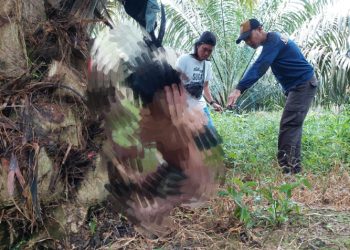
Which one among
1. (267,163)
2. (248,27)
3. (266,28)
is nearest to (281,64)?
(248,27)

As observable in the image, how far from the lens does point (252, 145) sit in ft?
14.7

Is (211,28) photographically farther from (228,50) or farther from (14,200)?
(14,200)

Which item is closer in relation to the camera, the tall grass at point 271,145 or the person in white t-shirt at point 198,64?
the tall grass at point 271,145

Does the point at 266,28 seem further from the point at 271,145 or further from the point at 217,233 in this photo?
the point at 217,233

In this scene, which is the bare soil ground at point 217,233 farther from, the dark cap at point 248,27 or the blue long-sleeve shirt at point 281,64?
the dark cap at point 248,27

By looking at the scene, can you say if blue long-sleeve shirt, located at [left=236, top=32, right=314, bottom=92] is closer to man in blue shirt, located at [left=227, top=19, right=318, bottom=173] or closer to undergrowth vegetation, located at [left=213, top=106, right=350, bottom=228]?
man in blue shirt, located at [left=227, top=19, right=318, bottom=173]

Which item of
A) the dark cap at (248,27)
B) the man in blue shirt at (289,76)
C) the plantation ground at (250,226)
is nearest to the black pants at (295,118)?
the man in blue shirt at (289,76)

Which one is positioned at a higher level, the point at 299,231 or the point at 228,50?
the point at 228,50

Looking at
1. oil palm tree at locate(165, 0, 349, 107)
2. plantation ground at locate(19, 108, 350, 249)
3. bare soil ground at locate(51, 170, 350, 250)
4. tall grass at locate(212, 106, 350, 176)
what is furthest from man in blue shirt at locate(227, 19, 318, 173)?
oil palm tree at locate(165, 0, 349, 107)

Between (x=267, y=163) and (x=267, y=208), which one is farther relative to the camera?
(x=267, y=163)

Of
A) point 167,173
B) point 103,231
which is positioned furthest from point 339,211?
point 103,231

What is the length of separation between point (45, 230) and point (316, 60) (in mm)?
6856

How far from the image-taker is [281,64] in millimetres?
4090

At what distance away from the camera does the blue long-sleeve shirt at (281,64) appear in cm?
393
